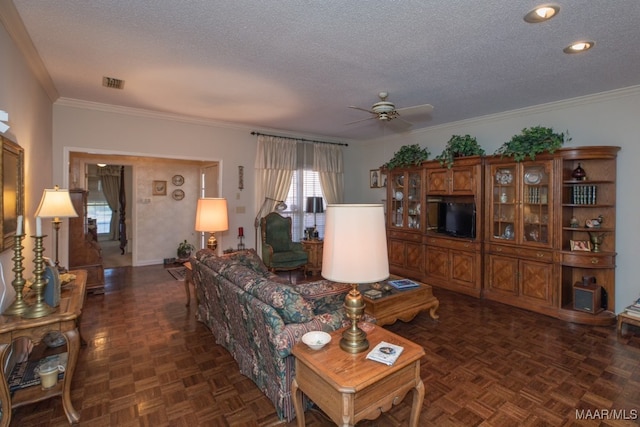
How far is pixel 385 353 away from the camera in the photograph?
5.74 ft

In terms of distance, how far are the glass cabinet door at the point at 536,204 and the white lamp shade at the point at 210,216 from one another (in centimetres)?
399

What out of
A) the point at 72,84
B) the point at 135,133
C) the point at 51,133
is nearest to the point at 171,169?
the point at 135,133

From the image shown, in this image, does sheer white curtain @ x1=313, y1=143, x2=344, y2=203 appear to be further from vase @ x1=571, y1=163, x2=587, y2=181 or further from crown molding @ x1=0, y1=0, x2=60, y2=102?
crown molding @ x1=0, y1=0, x2=60, y2=102

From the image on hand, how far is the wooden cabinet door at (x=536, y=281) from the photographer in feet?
13.0

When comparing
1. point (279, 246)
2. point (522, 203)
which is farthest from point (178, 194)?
point (522, 203)

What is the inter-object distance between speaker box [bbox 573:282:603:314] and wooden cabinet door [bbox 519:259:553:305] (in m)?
Answer: 0.25

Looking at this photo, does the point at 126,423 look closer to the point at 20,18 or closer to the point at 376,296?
the point at 376,296

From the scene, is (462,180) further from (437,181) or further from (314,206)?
(314,206)

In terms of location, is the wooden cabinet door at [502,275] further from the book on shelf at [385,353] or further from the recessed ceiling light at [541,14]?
the book on shelf at [385,353]

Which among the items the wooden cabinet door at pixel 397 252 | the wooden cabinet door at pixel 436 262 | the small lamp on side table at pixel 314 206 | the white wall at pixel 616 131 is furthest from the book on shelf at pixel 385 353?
the small lamp on side table at pixel 314 206

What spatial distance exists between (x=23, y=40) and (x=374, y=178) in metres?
5.85

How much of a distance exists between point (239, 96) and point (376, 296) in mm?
2988

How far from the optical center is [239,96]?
13.4 feet

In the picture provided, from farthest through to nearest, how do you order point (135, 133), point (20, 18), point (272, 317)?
1. point (135, 133)
2. point (20, 18)
3. point (272, 317)
